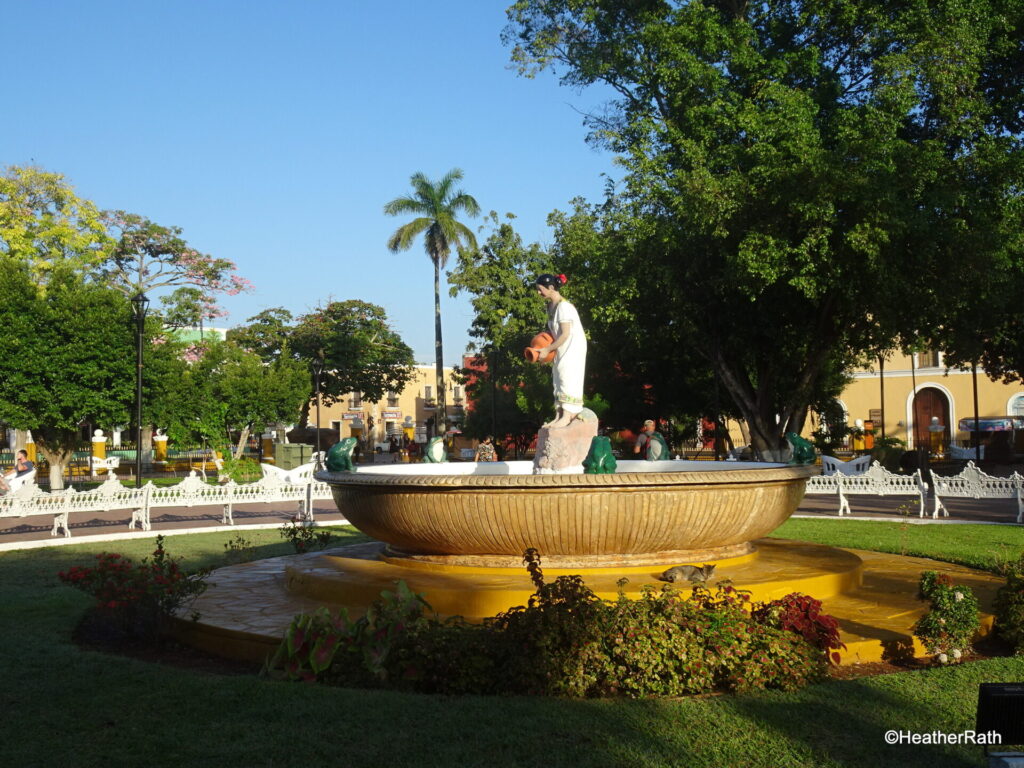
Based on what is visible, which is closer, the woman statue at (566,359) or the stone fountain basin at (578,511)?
the stone fountain basin at (578,511)

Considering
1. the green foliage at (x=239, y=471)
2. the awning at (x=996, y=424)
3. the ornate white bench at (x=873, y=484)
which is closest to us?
the ornate white bench at (x=873, y=484)

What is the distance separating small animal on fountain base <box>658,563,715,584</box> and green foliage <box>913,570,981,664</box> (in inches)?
66.1

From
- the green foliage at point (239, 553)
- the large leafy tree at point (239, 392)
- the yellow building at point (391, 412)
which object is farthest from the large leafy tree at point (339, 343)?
the green foliage at point (239, 553)

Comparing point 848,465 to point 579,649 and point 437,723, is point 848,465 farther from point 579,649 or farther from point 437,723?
point 437,723

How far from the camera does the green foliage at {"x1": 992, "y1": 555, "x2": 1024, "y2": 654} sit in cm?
605

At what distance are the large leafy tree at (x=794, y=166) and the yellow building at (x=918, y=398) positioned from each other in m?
25.9

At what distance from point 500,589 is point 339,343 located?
42.0 m

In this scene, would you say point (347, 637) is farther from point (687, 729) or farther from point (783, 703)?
point (783, 703)

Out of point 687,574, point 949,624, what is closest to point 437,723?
point 687,574

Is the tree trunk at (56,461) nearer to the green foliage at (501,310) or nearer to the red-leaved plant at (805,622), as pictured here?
the green foliage at (501,310)

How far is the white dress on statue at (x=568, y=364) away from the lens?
28.9 ft

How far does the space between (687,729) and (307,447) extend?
3080cm

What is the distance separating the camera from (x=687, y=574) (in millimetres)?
7059

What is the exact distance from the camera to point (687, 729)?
4391 millimetres
